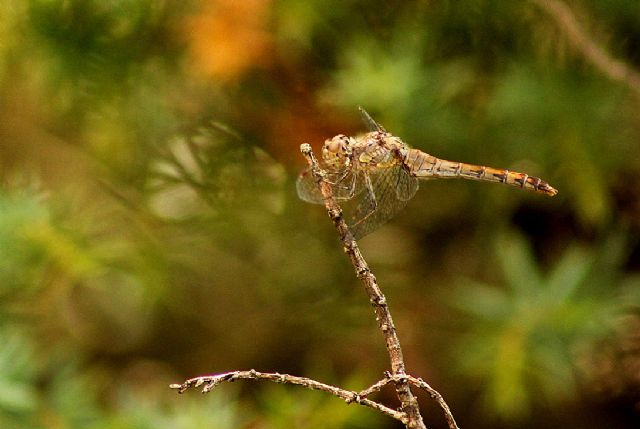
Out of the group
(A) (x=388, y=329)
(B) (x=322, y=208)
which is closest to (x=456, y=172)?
(A) (x=388, y=329)

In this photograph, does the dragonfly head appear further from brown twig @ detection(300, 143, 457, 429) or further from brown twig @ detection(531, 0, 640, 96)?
brown twig @ detection(531, 0, 640, 96)

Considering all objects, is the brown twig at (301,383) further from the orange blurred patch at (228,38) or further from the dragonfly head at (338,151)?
the orange blurred patch at (228,38)

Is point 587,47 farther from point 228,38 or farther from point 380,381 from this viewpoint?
point 380,381

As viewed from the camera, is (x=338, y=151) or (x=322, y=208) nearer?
(x=338, y=151)

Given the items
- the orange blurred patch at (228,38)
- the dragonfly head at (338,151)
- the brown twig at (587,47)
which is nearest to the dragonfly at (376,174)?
the dragonfly head at (338,151)

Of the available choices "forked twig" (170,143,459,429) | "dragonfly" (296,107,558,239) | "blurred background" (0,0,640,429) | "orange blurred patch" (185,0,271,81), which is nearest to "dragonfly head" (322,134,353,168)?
"dragonfly" (296,107,558,239)

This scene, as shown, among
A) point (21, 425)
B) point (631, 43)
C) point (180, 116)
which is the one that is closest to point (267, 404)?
point (21, 425)
